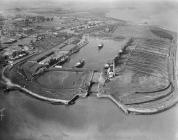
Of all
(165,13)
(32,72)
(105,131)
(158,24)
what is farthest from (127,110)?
(158,24)

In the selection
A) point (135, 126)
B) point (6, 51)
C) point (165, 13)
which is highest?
point (165, 13)

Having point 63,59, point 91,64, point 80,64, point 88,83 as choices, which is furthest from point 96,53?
point 88,83

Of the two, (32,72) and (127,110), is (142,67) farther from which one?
(32,72)

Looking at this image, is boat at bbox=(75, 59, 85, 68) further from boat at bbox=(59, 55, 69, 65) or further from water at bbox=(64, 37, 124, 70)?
boat at bbox=(59, 55, 69, 65)

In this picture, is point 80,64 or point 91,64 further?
point 91,64

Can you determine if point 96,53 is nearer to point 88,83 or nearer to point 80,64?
point 80,64
